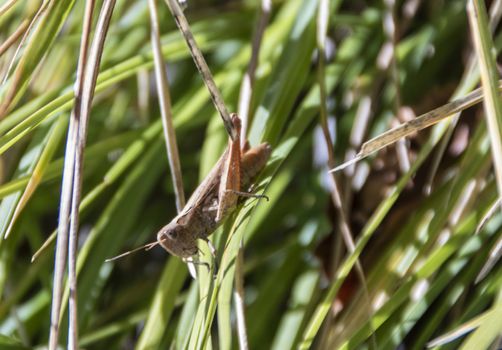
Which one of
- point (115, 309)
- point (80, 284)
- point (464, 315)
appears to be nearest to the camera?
point (464, 315)

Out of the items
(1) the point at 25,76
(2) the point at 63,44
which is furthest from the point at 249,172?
(2) the point at 63,44

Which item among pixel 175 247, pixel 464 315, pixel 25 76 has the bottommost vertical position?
pixel 464 315

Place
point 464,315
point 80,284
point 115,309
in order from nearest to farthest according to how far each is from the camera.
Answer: point 464,315 < point 80,284 < point 115,309

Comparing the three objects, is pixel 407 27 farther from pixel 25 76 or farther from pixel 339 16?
pixel 25 76

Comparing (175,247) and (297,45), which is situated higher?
(297,45)
